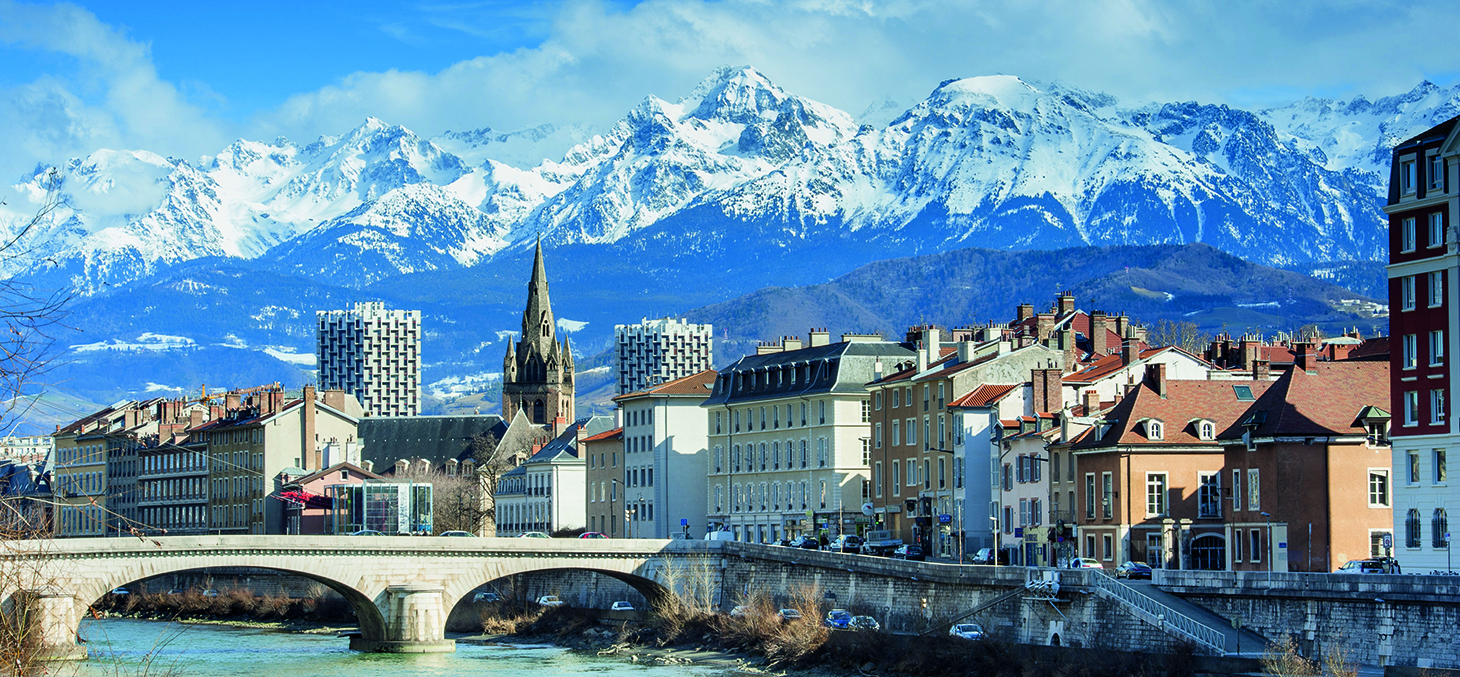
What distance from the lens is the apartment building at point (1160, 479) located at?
3140 inches

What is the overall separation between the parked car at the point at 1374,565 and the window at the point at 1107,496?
44.1 ft

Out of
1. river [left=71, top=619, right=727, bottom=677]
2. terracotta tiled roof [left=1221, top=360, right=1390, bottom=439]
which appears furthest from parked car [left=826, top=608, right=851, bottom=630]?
terracotta tiled roof [left=1221, top=360, right=1390, bottom=439]

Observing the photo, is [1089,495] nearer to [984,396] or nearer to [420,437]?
[984,396]

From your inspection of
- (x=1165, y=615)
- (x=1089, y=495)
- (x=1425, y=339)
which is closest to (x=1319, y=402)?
(x=1425, y=339)

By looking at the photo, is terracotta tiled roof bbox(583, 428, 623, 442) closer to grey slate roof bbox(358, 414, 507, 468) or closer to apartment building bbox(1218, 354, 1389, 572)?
grey slate roof bbox(358, 414, 507, 468)

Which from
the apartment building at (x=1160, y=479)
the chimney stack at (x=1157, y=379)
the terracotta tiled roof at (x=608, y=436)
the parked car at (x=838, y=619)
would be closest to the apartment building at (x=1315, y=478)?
the apartment building at (x=1160, y=479)

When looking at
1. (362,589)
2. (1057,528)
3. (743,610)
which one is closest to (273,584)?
(362,589)

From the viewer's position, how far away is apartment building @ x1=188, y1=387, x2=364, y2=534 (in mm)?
167875

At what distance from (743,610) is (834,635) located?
12.2 meters

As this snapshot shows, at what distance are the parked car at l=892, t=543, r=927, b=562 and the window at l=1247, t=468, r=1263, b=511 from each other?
73.6ft

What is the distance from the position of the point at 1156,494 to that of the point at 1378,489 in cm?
1039

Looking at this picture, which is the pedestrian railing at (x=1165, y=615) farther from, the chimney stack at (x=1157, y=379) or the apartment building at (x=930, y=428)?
the apartment building at (x=930, y=428)

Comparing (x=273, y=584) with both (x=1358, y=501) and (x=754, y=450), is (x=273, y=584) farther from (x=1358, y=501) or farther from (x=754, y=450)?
(x=1358, y=501)

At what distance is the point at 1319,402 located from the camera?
7481cm
